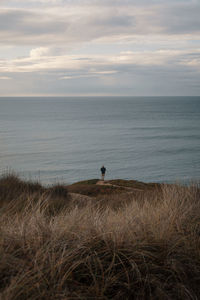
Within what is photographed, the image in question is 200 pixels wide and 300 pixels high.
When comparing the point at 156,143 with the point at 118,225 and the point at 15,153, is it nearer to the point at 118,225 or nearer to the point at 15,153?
the point at 15,153

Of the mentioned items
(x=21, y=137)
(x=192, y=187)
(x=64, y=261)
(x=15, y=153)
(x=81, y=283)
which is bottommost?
(x=81, y=283)

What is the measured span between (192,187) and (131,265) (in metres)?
4.05

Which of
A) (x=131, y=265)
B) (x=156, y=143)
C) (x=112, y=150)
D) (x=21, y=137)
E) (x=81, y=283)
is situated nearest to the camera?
(x=81, y=283)

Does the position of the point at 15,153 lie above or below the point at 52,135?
below

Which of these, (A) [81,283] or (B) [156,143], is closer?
(A) [81,283]

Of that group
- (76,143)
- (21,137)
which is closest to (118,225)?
(76,143)

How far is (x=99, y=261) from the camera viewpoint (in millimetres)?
3553

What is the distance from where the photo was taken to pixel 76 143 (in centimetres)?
7169

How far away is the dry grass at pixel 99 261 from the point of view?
3197 millimetres

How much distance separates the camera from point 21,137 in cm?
8050

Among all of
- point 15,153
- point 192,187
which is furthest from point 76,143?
point 192,187

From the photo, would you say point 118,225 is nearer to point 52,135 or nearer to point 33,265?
point 33,265

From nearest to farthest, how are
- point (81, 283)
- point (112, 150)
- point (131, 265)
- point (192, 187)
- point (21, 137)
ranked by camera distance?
1. point (81, 283)
2. point (131, 265)
3. point (192, 187)
4. point (112, 150)
5. point (21, 137)

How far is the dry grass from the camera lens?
3197mm
